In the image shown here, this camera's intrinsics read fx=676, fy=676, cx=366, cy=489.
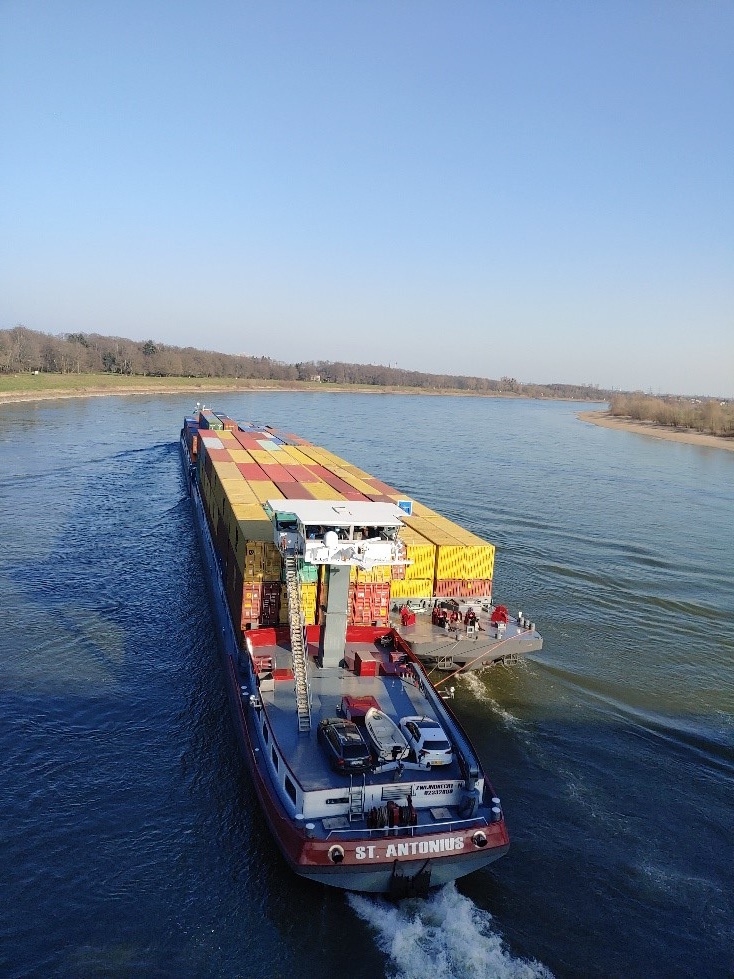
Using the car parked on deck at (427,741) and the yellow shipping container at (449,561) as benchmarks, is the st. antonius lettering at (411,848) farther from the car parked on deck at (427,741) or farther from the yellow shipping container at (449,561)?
the yellow shipping container at (449,561)

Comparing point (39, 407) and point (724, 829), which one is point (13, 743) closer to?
point (724, 829)

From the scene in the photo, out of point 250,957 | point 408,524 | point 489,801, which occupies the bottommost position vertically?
point 250,957

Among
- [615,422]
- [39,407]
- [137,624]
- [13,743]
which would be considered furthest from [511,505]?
[615,422]

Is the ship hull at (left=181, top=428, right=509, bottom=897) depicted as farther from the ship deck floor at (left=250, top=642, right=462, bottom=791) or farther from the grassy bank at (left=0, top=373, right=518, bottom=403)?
the grassy bank at (left=0, top=373, right=518, bottom=403)

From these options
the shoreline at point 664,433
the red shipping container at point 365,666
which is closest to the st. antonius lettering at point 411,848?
the red shipping container at point 365,666

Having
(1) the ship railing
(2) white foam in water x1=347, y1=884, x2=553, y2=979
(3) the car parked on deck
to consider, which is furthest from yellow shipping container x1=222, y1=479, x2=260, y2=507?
(2) white foam in water x1=347, y1=884, x2=553, y2=979

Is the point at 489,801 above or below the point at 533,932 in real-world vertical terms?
above

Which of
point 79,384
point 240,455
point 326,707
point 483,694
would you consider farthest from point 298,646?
point 79,384
